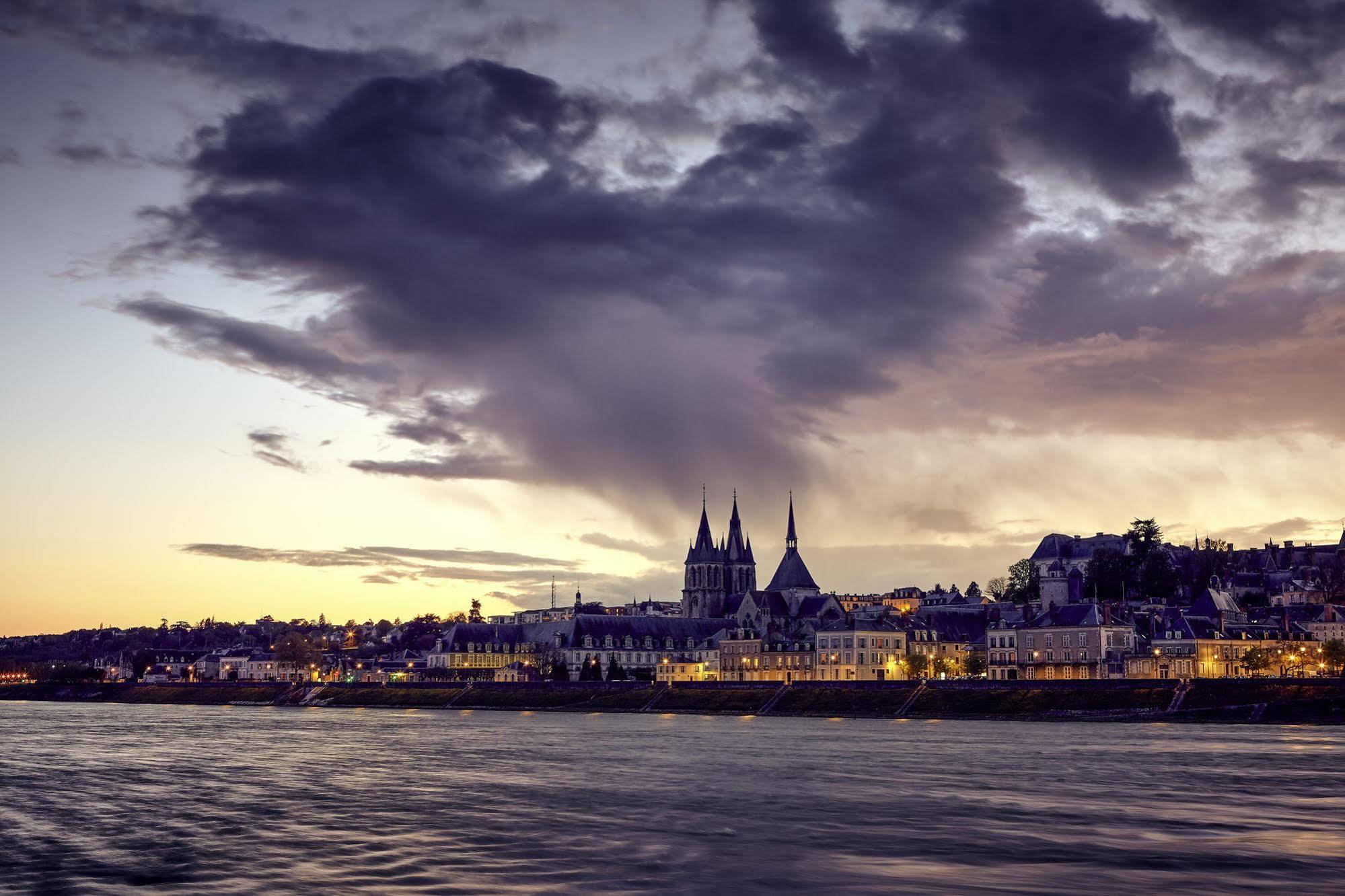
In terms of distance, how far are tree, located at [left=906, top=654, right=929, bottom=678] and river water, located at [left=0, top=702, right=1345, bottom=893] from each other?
66804 mm

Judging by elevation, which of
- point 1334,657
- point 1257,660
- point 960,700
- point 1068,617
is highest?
point 1068,617

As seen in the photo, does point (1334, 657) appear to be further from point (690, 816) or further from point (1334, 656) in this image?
point (690, 816)

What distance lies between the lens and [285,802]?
59.1 metres

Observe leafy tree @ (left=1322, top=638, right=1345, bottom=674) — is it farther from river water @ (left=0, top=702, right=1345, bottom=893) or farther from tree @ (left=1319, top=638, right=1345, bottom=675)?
river water @ (left=0, top=702, right=1345, bottom=893)

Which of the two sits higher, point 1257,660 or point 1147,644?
point 1147,644

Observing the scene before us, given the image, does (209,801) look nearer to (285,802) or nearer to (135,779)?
(285,802)

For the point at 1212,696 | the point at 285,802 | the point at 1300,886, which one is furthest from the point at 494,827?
the point at 1212,696

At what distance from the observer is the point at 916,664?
543 ft

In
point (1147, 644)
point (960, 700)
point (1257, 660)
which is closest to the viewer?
point (960, 700)

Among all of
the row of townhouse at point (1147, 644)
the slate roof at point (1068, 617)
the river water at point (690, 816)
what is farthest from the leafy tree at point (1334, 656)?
the river water at point (690, 816)

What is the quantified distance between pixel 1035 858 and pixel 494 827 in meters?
20.4

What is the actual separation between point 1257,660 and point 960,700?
37.4 metres

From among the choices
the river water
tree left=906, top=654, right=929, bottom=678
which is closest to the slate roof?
tree left=906, top=654, right=929, bottom=678

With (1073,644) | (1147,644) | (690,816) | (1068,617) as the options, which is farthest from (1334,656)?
(690,816)
